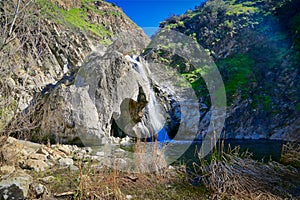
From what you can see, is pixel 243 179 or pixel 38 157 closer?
pixel 243 179

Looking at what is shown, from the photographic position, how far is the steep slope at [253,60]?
1922 cm

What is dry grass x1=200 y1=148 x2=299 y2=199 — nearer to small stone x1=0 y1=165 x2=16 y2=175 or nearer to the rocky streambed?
the rocky streambed

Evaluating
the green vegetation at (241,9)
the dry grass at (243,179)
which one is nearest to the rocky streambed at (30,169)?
the dry grass at (243,179)

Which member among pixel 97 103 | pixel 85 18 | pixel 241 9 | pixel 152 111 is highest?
pixel 241 9

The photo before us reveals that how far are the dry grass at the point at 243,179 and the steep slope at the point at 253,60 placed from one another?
13274 millimetres

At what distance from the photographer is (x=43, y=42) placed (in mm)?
5012

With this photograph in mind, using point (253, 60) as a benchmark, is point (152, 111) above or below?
below

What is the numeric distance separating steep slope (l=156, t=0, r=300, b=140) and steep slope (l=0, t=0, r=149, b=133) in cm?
1151

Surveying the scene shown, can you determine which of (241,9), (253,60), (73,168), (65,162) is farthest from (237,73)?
(73,168)

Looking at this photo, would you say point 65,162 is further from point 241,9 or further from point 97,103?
point 241,9

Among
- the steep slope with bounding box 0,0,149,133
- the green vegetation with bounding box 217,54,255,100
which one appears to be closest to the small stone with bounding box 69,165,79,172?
the steep slope with bounding box 0,0,149,133

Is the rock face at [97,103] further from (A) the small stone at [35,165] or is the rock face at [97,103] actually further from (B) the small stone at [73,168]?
(B) the small stone at [73,168]

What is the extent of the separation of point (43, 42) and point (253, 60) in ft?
93.0

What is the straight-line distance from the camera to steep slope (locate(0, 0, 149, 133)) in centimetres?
423
